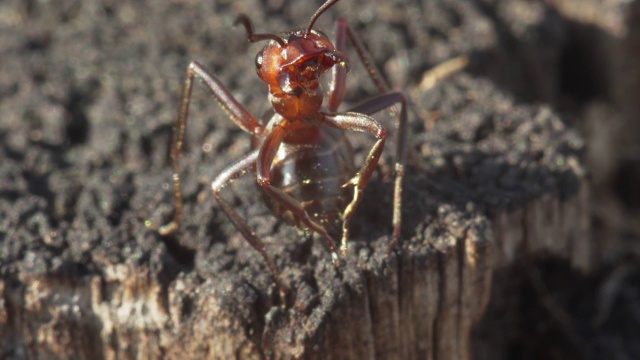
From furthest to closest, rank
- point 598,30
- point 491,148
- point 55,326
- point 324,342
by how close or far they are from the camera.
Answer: point 598,30 < point 491,148 < point 55,326 < point 324,342

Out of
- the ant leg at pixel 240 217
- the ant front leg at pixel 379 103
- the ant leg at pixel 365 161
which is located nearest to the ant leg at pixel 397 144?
the ant front leg at pixel 379 103

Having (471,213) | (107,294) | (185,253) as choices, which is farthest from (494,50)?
(107,294)

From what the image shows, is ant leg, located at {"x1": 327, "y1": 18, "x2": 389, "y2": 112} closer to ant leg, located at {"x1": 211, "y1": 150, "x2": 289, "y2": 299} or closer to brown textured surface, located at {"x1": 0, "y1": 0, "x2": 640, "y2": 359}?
brown textured surface, located at {"x1": 0, "y1": 0, "x2": 640, "y2": 359}

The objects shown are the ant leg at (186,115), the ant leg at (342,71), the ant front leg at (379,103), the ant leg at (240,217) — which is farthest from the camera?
the ant leg at (342,71)

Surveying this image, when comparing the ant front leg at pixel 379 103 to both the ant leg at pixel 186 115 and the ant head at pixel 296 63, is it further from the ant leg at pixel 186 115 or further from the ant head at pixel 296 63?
the ant leg at pixel 186 115

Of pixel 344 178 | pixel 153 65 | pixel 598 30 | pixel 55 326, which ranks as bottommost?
pixel 55 326

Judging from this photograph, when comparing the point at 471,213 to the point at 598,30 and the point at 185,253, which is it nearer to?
the point at 185,253

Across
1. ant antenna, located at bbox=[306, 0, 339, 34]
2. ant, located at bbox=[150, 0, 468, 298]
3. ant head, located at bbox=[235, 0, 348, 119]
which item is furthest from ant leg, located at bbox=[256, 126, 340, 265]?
ant antenna, located at bbox=[306, 0, 339, 34]
